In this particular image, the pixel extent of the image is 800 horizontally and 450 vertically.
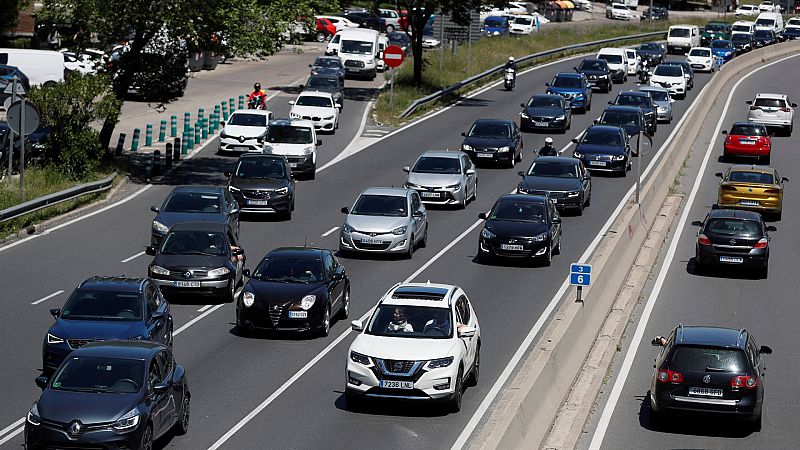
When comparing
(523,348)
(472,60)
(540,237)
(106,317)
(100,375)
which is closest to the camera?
(100,375)

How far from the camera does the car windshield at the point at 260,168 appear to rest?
117 ft

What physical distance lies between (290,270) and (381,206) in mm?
7792

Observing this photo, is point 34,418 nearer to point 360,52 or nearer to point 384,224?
point 384,224

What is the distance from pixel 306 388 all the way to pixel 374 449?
3.31 metres

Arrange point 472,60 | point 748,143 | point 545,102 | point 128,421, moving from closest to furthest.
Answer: point 128,421, point 748,143, point 545,102, point 472,60

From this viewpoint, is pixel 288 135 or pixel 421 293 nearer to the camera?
pixel 421 293

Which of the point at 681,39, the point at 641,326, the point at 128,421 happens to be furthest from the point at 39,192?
the point at 681,39

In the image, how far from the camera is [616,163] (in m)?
43.4

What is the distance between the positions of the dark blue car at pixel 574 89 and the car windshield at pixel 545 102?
4111 millimetres

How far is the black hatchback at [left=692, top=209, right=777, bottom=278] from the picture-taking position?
31484mm

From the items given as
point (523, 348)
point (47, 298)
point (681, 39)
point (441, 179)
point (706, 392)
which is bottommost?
point (523, 348)

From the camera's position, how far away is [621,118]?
49.0 meters

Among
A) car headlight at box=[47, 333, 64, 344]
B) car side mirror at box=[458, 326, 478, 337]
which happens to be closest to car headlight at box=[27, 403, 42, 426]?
car headlight at box=[47, 333, 64, 344]

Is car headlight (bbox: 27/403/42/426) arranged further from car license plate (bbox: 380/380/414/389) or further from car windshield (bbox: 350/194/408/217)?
car windshield (bbox: 350/194/408/217)
